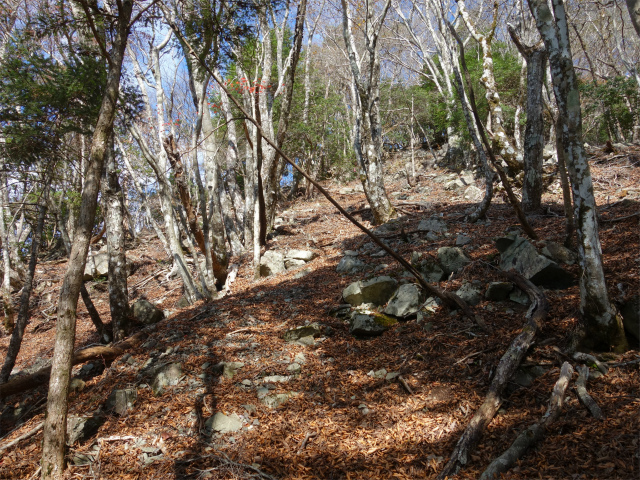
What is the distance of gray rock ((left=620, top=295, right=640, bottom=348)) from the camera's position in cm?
305

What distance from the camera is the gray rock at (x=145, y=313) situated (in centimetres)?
720

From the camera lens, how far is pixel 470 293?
474 cm

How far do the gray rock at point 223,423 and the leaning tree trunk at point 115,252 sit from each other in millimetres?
4488

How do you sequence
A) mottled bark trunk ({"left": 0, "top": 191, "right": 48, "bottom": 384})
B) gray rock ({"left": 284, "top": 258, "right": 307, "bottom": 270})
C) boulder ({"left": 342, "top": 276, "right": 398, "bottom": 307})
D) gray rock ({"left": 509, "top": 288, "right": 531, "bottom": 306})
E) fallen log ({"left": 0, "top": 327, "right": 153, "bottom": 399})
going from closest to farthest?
1. gray rock ({"left": 509, "top": 288, "right": 531, "bottom": 306})
2. fallen log ({"left": 0, "top": 327, "right": 153, "bottom": 399})
3. mottled bark trunk ({"left": 0, "top": 191, "right": 48, "bottom": 384})
4. boulder ({"left": 342, "top": 276, "right": 398, "bottom": 307})
5. gray rock ({"left": 284, "top": 258, "right": 307, "bottom": 270})

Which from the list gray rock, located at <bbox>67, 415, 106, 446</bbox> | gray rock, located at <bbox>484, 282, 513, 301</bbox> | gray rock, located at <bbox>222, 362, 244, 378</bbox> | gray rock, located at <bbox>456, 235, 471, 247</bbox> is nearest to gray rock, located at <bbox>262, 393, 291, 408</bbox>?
gray rock, located at <bbox>222, 362, 244, 378</bbox>

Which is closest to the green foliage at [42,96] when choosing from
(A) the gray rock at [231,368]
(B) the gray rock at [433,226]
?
(A) the gray rock at [231,368]

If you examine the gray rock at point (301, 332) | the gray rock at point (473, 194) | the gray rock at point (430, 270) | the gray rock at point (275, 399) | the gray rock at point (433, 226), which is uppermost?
the gray rock at point (473, 194)

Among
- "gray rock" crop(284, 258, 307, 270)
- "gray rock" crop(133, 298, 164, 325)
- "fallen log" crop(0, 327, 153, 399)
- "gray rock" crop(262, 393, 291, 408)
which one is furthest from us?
"gray rock" crop(284, 258, 307, 270)

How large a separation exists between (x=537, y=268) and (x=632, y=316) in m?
1.30

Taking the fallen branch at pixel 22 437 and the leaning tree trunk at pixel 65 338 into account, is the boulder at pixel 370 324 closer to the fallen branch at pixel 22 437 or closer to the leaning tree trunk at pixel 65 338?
the leaning tree trunk at pixel 65 338

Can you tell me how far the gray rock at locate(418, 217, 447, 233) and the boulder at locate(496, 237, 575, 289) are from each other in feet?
10.1

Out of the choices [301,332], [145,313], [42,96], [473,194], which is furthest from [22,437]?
[473,194]

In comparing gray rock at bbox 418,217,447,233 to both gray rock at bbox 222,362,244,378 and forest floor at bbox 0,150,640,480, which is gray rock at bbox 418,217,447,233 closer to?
forest floor at bbox 0,150,640,480

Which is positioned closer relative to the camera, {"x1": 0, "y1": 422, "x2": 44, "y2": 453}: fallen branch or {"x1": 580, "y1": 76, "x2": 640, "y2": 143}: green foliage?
{"x1": 0, "y1": 422, "x2": 44, "y2": 453}: fallen branch
